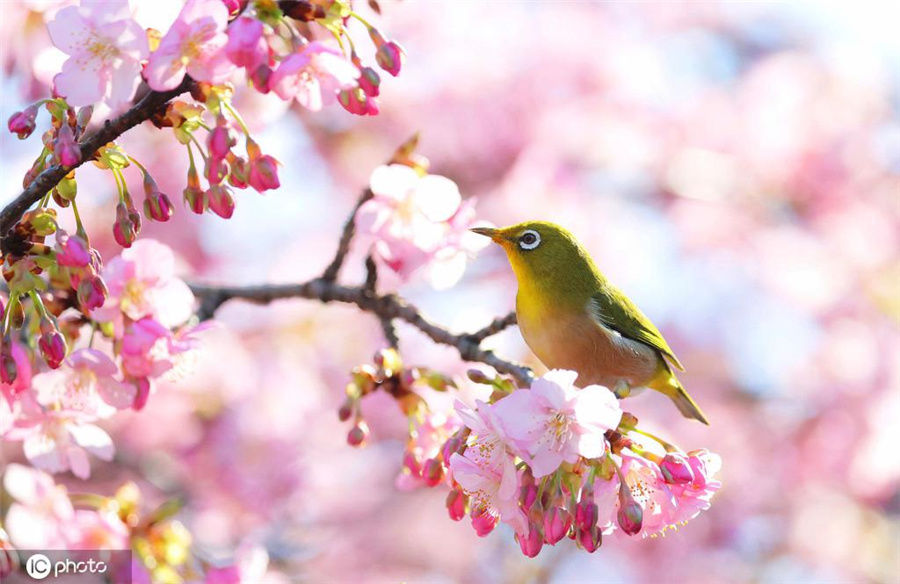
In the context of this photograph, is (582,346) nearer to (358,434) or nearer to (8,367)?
(358,434)

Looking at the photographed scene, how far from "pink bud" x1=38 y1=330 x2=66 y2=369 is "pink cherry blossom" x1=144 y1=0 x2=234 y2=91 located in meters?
0.49

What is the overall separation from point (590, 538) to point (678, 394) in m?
1.14

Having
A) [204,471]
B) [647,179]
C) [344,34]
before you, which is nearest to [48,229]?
[344,34]

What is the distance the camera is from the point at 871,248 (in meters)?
7.11

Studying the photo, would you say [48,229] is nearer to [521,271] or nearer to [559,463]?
[559,463]

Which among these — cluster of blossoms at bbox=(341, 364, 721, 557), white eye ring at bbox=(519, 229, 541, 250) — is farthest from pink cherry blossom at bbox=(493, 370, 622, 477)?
white eye ring at bbox=(519, 229, 541, 250)

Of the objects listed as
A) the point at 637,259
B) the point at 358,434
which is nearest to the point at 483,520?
the point at 358,434

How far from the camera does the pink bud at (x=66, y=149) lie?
158cm

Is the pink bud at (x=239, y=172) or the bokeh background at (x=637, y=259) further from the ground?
the pink bud at (x=239, y=172)

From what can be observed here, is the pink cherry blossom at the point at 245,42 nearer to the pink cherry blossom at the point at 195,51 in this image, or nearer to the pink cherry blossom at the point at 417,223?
the pink cherry blossom at the point at 195,51

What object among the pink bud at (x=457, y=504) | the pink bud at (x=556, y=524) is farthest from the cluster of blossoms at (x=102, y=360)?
the pink bud at (x=556, y=524)

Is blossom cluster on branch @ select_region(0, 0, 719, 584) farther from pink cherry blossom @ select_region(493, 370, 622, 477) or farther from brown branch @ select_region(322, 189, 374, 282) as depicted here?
brown branch @ select_region(322, 189, 374, 282)

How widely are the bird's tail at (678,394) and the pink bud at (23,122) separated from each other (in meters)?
1.69

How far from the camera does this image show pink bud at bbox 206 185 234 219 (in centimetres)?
177
